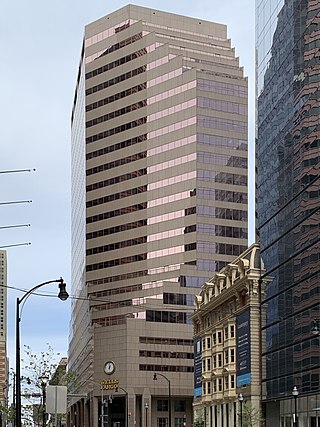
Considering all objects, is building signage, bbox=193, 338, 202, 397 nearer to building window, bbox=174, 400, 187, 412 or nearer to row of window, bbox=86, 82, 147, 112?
building window, bbox=174, 400, 187, 412

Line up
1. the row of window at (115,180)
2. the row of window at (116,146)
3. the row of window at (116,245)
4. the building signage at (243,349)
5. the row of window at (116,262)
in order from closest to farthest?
the building signage at (243,349)
the row of window at (116,262)
the row of window at (116,245)
the row of window at (115,180)
the row of window at (116,146)

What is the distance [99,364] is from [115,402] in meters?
8.10

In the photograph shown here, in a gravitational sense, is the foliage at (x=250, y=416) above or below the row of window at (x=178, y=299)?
below

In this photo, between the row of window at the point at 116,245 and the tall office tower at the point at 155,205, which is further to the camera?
the row of window at the point at 116,245

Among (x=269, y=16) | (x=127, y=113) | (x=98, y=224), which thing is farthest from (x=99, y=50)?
(x=269, y=16)

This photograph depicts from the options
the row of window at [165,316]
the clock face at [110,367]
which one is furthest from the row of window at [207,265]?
the clock face at [110,367]

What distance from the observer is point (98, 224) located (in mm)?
177250

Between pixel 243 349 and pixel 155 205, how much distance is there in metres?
59.2

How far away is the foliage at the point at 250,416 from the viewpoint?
106 m

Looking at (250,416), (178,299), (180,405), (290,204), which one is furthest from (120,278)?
(290,204)

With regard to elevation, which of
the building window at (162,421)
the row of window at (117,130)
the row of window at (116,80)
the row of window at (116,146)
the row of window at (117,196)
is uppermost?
the row of window at (116,80)

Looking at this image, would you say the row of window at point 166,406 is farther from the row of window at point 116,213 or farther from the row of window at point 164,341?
the row of window at point 116,213

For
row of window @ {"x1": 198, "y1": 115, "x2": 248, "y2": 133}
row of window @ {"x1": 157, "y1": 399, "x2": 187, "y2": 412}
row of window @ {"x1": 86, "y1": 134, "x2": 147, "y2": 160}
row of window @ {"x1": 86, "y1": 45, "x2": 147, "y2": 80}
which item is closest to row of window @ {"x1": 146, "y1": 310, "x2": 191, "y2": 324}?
row of window @ {"x1": 157, "y1": 399, "x2": 187, "y2": 412}

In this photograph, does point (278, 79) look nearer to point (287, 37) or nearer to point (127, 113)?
point (287, 37)
